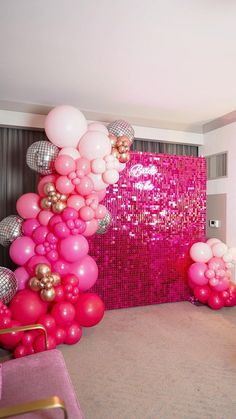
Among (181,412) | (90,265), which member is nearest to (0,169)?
(90,265)

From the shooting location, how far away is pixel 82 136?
9.27 feet

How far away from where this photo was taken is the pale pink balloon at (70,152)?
9.07ft

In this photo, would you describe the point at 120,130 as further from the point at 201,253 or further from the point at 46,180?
the point at 201,253

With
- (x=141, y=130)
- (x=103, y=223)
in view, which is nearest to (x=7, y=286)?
(x=103, y=223)

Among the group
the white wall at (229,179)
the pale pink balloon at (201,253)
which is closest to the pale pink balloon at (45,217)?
the pale pink balloon at (201,253)

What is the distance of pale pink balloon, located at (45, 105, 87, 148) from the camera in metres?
2.69

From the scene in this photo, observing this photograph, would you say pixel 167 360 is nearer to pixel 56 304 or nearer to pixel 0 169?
pixel 56 304

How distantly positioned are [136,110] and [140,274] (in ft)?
7.11

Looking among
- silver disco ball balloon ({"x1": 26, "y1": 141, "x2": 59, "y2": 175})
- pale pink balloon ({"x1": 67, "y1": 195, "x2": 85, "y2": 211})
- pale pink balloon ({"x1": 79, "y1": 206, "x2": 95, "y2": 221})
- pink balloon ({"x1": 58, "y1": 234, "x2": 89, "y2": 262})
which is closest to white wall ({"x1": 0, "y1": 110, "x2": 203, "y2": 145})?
silver disco ball balloon ({"x1": 26, "y1": 141, "x2": 59, "y2": 175})

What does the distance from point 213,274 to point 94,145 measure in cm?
Answer: 212

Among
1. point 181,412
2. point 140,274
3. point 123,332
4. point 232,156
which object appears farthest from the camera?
point 232,156

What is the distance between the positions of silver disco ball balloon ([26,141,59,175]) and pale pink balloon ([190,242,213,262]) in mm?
2068

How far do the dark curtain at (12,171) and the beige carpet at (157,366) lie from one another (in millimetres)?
1822

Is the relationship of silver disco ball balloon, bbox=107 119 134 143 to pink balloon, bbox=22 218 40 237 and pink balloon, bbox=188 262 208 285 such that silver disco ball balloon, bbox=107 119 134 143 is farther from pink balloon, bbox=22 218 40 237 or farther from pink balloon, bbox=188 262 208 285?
pink balloon, bbox=188 262 208 285
